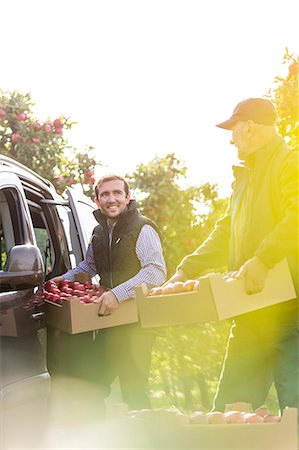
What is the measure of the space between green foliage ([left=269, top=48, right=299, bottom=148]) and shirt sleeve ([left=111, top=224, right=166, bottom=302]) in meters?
1.34

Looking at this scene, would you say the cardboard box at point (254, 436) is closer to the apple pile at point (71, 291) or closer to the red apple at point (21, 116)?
A: the apple pile at point (71, 291)

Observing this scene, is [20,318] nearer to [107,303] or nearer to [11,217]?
[107,303]

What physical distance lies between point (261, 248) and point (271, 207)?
0.25 metres

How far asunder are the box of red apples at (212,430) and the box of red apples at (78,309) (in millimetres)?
1122

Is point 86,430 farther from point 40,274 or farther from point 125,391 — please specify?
point 125,391

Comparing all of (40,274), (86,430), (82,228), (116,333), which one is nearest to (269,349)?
(86,430)

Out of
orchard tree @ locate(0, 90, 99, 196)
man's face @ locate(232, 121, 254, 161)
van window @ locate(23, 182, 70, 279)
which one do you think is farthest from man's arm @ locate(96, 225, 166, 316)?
orchard tree @ locate(0, 90, 99, 196)

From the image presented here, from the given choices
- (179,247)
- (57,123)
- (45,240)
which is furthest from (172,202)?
(45,240)

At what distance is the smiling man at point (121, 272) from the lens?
17.7 feet

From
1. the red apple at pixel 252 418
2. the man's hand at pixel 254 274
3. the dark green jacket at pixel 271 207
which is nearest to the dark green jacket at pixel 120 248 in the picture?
the dark green jacket at pixel 271 207

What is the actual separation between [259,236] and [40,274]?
116 centimetres

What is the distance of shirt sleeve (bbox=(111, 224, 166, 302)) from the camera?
5.09 meters

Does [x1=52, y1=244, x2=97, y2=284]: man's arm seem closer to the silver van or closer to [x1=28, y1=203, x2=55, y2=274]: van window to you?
the silver van

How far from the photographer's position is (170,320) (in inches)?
160
